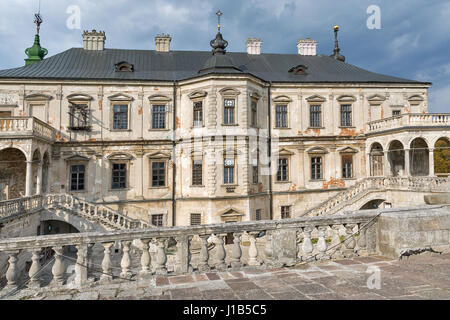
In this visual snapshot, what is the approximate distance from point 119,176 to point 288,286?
56.9 ft

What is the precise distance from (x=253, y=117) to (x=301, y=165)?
5477mm

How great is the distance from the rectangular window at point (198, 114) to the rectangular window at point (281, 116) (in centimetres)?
603

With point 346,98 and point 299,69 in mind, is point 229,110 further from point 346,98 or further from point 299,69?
point 346,98

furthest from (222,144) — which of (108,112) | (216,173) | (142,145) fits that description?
(108,112)

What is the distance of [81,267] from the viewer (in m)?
4.37

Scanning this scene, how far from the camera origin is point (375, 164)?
2227 centimetres

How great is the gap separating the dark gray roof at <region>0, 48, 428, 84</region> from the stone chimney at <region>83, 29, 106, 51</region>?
0.58 metres

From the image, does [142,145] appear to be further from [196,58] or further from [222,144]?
[196,58]

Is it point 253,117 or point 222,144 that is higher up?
point 253,117

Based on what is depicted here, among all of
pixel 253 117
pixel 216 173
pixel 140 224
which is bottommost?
pixel 140 224

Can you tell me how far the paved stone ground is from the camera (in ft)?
12.7

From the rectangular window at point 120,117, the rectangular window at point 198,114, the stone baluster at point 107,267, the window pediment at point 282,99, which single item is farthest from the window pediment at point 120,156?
the stone baluster at point 107,267

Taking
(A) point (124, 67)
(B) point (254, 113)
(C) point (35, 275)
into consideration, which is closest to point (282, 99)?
(B) point (254, 113)

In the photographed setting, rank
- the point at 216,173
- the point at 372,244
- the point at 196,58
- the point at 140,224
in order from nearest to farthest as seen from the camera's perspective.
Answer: the point at 372,244 < the point at 140,224 < the point at 216,173 < the point at 196,58
